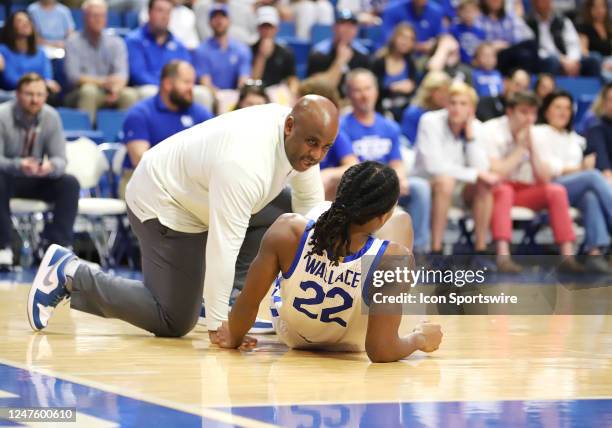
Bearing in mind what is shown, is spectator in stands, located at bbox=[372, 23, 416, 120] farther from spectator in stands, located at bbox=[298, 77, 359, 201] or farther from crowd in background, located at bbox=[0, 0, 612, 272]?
spectator in stands, located at bbox=[298, 77, 359, 201]

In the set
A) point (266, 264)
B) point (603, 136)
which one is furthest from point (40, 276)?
point (603, 136)

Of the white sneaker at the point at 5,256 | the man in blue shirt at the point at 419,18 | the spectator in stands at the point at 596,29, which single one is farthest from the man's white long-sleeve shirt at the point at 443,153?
the spectator in stands at the point at 596,29

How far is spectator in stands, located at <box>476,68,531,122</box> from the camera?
10.5 metres

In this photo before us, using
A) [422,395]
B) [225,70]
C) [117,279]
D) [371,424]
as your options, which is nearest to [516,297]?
[117,279]

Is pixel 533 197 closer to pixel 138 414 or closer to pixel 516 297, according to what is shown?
pixel 516 297

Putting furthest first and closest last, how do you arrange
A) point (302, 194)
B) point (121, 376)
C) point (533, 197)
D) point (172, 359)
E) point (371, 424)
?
point (533, 197) → point (302, 194) → point (172, 359) → point (121, 376) → point (371, 424)

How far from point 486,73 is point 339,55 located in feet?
4.88

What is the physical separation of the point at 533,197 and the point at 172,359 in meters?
5.48

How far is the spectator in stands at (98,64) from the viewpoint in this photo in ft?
33.3

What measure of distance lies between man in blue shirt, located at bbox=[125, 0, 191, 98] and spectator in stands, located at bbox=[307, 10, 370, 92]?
49.2 inches

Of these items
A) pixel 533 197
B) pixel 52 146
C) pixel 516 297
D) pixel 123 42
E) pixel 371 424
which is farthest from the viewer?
pixel 123 42

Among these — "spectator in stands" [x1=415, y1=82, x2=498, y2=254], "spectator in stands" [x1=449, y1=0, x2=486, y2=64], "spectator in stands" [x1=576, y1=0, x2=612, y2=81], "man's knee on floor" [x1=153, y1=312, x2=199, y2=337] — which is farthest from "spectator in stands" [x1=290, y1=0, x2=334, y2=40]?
"man's knee on floor" [x1=153, y1=312, x2=199, y2=337]

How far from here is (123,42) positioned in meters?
10.5

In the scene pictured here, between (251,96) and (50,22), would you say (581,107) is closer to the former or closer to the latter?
(251,96)
